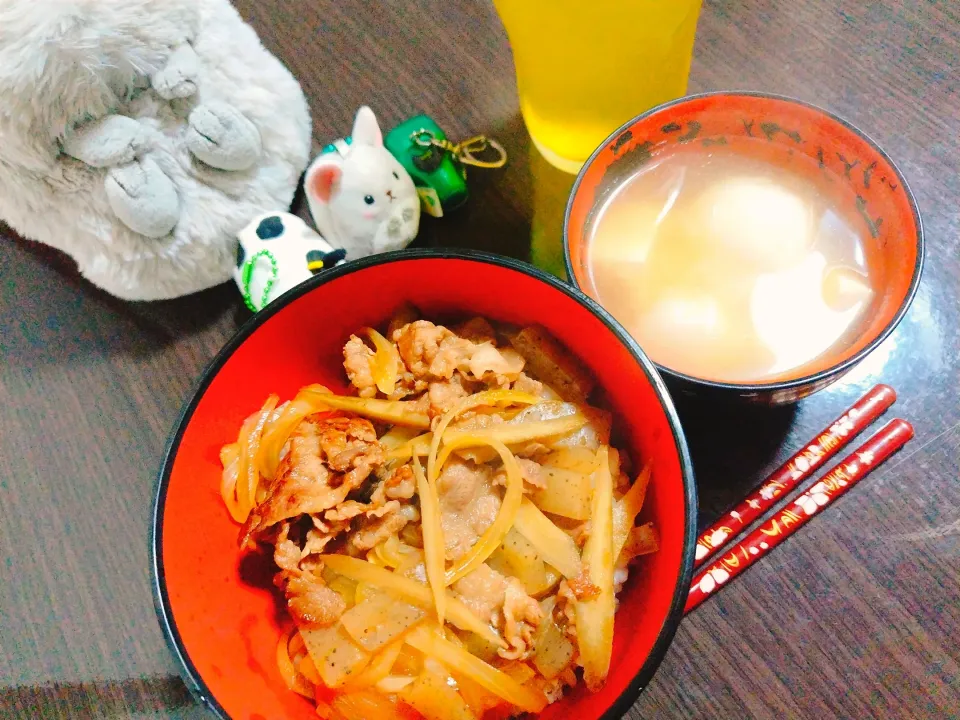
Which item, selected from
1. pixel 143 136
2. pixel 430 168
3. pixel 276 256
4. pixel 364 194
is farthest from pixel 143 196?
pixel 430 168

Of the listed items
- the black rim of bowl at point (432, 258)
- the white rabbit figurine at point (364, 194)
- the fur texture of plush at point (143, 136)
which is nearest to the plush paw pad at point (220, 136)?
the fur texture of plush at point (143, 136)

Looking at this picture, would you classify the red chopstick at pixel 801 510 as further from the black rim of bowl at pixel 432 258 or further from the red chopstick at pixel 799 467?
the black rim of bowl at pixel 432 258

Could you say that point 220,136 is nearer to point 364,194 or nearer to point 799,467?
point 364,194

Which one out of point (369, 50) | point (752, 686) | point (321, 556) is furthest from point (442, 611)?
point (369, 50)

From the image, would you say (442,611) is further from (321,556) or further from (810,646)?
(810,646)

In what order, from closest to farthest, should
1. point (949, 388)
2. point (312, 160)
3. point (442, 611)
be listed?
point (442, 611), point (949, 388), point (312, 160)

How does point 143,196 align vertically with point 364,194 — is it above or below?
below

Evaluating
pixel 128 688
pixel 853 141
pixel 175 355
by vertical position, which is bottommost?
pixel 128 688
